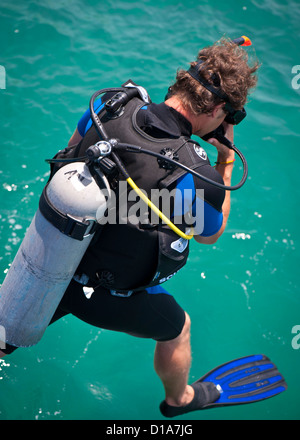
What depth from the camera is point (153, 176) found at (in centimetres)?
186

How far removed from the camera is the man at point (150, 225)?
1943mm

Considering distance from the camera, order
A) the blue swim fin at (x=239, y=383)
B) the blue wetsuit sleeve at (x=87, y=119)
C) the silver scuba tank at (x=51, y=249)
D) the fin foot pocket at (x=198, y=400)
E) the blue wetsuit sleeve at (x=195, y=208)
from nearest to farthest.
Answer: the silver scuba tank at (x=51, y=249) → the blue wetsuit sleeve at (x=195, y=208) → the blue wetsuit sleeve at (x=87, y=119) → the fin foot pocket at (x=198, y=400) → the blue swim fin at (x=239, y=383)

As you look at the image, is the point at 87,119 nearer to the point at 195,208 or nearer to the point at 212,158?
the point at 195,208

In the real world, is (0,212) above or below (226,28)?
below

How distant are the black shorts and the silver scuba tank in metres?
0.21

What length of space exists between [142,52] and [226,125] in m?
3.43

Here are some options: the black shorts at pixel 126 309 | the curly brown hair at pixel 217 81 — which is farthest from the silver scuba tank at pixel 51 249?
the curly brown hair at pixel 217 81

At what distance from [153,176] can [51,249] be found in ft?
1.83

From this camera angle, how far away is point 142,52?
534cm

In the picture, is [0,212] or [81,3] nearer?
[0,212]

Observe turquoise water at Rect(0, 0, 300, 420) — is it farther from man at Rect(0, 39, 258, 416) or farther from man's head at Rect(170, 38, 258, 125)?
man's head at Rect(170, 38, 258, 125)

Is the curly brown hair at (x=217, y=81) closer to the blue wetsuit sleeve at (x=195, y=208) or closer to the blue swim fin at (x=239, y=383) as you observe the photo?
the blue wetsuit sleeve at (x=195, y=208)

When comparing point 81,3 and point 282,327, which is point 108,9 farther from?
point 282,327

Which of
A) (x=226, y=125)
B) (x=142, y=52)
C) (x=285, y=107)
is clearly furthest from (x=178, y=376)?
(x=142, y=52)
